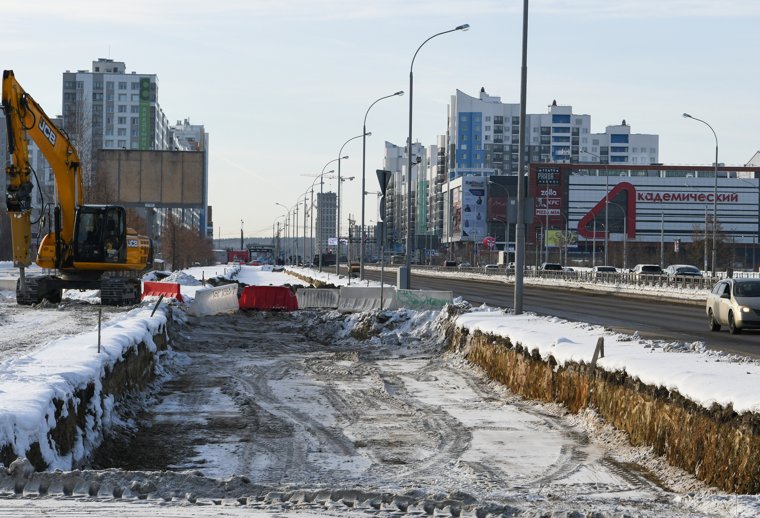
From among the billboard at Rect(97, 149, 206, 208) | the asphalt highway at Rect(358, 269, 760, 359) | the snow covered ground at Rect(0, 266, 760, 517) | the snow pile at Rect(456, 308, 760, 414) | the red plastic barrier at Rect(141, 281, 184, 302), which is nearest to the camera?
the snow covered ground at Rect(0, 266, 760, 517)

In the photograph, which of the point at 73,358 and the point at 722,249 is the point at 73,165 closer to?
the point at 73,358

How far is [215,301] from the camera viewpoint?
38.9 m

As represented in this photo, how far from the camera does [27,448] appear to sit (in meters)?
9.75

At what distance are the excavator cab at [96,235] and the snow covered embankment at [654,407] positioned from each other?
18.9 metres

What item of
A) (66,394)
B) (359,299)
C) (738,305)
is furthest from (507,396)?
(359,299)

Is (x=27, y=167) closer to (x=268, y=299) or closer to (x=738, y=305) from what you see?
(x=268, y=299)

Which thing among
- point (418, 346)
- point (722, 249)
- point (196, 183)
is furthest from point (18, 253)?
point (722, 249)

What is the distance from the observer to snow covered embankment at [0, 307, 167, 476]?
991cm

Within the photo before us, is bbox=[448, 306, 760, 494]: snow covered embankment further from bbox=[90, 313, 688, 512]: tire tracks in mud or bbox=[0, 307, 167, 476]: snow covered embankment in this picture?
bbox=[0, 307, 167, 476]: snow covered embankment

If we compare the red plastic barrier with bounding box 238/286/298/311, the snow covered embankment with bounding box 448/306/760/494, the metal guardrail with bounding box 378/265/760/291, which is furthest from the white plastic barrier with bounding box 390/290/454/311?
the metal guardrail with bounding box 378/265/760/291

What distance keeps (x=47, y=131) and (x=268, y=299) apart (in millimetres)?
9499

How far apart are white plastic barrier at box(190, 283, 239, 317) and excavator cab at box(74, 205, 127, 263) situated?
3.06m

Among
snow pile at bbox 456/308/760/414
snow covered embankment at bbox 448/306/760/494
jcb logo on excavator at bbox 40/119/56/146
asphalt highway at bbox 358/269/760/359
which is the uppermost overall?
jcb logo on excavator at bbox 40/119/56/146

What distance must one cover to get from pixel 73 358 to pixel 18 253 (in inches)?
775
